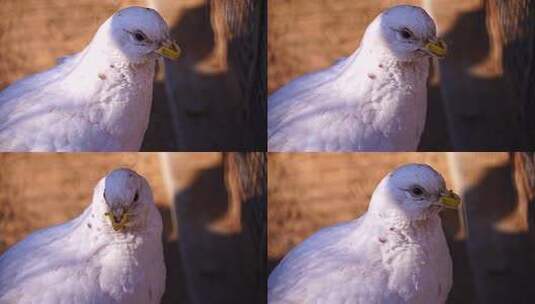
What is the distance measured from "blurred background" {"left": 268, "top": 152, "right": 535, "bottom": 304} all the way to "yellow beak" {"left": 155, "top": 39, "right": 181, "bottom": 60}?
321 millimetres

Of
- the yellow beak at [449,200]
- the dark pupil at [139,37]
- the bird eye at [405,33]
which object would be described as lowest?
the yellow beak at [449,200]

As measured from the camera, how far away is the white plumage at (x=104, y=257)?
2.01 meters

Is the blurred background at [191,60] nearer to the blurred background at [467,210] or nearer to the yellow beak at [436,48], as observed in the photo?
the blurred background at [467,210]

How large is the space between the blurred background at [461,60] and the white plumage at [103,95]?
294 mm

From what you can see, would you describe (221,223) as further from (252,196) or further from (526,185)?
(526,185)

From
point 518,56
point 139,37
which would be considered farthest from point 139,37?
point 518,56

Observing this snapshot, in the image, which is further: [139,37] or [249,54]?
[249,54]

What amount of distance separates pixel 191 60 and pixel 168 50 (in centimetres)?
12

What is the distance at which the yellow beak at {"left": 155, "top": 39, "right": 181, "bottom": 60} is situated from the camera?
206 centimetres

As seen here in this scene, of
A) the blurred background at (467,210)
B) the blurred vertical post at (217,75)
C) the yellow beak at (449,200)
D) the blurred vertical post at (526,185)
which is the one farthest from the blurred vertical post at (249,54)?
the blurred vertical post at (526,185)

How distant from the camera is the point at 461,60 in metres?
2.16

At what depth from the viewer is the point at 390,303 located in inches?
78.4

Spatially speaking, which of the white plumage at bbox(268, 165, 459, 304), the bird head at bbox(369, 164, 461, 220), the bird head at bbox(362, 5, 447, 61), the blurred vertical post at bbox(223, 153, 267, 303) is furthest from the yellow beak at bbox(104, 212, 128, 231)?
the bird head at bbox(362, 5, 447, 61)

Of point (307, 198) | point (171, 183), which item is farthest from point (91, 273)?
point (307, 198)
